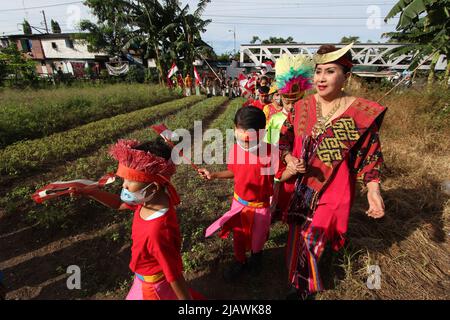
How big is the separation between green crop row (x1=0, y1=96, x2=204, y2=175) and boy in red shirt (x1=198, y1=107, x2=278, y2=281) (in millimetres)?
4188

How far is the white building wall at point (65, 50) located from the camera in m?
27.6

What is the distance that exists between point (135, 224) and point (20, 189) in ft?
10.9

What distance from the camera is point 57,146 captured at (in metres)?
5.55

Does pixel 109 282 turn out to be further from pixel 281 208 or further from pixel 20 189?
pixel 20 189

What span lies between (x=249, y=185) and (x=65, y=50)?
33.8 m

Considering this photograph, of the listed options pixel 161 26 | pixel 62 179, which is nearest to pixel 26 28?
pixel 161 26

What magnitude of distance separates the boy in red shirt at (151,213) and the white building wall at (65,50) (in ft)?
103

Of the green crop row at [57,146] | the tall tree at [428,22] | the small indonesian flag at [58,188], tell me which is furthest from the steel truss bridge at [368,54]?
the small indonesian flag at [58,188]

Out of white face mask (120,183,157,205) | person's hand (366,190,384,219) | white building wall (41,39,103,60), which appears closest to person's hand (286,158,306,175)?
person's hand (366,190,384,219)

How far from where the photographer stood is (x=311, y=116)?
1899 mm

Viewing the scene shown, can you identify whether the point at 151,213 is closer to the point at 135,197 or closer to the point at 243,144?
the point at 135,197

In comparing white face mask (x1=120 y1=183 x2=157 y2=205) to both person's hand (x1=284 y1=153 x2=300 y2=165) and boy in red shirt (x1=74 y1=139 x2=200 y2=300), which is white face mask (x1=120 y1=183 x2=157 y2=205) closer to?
boy in red shirt (x1=74 y1=139 x2=200 y2=300)

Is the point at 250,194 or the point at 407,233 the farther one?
the point at 407,233

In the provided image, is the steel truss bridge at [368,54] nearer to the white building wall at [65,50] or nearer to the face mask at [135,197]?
the face mask at [135,197]
